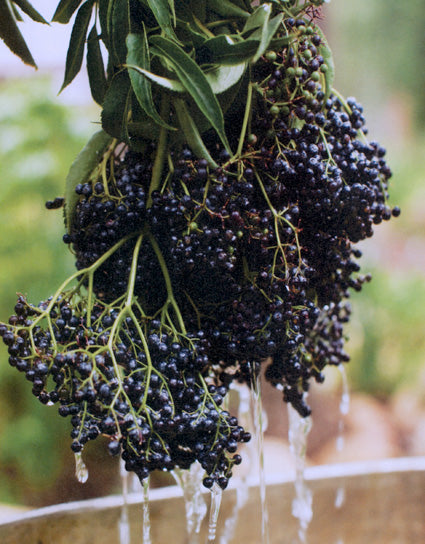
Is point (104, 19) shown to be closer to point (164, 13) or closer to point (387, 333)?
point (164, 13)

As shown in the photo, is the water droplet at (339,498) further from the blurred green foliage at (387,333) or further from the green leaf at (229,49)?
the blurred green foliage at (387,333)

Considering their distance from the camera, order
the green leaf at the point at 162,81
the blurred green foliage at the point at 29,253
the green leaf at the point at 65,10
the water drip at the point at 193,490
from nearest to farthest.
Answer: the green leaf at the point at 162,81 < the green leaf at the point at 65,10 < the water drip at the point at 193,490 < the blurred green foliage at the point at 29,253

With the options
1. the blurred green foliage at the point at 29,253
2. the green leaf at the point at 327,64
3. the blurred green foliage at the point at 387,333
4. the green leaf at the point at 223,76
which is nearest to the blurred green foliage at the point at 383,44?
the blurred green foliage at the point at 387,333

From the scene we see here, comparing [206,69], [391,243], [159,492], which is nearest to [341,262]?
[206,69]

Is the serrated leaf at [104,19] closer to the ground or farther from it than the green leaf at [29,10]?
closer to the ground

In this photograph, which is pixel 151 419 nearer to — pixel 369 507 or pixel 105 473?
pixel 369 507

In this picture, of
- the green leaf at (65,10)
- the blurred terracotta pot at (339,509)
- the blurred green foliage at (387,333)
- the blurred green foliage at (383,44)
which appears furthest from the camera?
the blurred green foliage at (383,44)

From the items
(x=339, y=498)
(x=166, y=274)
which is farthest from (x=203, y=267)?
(x=339, y=498)
